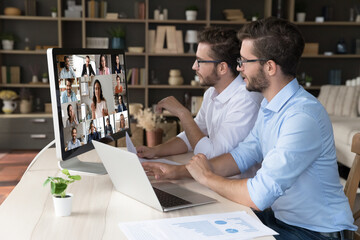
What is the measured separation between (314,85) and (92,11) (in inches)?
121

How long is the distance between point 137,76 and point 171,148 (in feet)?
11.9

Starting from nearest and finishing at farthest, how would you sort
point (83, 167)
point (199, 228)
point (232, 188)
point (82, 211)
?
point (199, 228) < point (82, 211) < point (232, 188) < point (83, 167)

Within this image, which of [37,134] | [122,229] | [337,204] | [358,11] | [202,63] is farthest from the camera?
[358,11]

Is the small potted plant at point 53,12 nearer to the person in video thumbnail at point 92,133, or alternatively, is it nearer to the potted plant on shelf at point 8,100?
the potted plant on shelf at point 8,100

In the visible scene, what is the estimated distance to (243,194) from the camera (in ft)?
4.31

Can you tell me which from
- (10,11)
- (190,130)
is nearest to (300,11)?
(10,11)

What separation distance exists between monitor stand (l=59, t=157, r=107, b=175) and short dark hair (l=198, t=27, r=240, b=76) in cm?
85

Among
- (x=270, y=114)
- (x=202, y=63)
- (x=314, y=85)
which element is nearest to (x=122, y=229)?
(x=270, y=114)

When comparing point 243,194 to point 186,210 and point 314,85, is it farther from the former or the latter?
point 314,85

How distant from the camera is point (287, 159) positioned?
1312mm

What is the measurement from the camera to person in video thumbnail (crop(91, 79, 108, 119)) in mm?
1635

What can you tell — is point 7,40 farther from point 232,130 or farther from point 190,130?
point 232,130

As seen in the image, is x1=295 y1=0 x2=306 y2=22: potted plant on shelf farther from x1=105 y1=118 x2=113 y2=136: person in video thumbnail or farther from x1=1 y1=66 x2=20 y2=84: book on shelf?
x1=105 y1=118 x2=113 y2=136: person in video thumbnail

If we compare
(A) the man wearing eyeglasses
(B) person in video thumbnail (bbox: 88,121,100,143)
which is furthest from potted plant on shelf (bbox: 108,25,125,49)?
(B) person in video thumbnail (bbox: 88,121,100,143)
